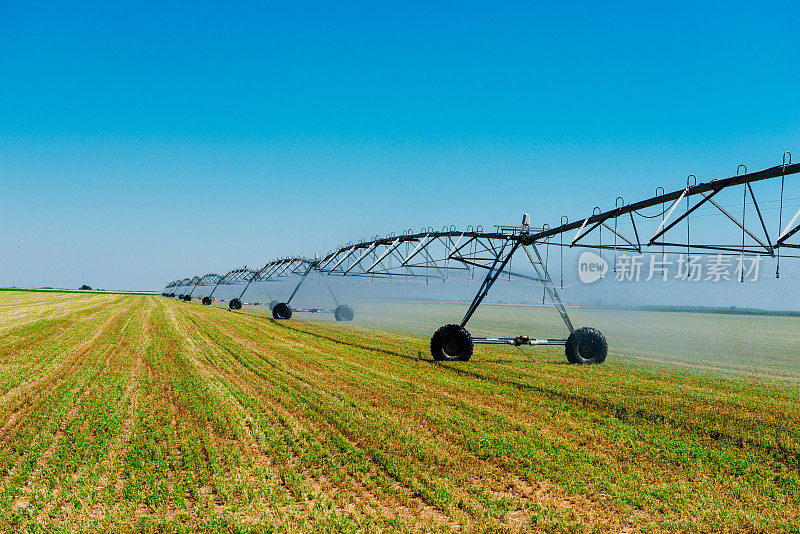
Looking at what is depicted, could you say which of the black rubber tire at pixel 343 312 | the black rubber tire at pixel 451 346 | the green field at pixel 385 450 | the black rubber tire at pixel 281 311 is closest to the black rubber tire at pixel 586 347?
the green field at pixel 385 450

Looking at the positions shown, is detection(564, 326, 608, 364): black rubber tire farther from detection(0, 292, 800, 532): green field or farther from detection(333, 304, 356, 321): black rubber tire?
detection(333, 304, 356, 321): black rubber tire

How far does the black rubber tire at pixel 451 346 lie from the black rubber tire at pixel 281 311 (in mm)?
23665

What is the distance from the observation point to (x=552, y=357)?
18.1 m

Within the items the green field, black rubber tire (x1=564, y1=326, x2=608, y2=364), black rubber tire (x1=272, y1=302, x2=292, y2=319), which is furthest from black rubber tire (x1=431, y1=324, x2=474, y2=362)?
black rubber tire (x1=272, y1=302, x2=292, y2=319)

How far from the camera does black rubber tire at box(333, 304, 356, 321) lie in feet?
132

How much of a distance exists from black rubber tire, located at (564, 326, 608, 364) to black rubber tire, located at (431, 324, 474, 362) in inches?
137

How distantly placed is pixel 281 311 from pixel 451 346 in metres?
24.0

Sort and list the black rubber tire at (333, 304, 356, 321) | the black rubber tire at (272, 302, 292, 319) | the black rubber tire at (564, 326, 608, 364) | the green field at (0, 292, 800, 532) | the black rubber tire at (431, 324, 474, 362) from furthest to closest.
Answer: the black rubber tire at (333, 304, 356, 321)
the black rubber tire at (272, 302, 292, 319)
the black rubber tire at (564, 326, 608, 364)
the black rubber tire at (431, 324, 474, 362)
the green field at (0, 292, 800, 532)

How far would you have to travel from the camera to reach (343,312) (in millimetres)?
40594

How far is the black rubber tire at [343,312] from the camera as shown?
132ft

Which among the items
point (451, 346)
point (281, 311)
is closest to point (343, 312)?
point (281, 311)

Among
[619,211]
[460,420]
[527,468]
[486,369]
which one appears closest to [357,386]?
[460,420]

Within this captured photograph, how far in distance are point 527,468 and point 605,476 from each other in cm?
94

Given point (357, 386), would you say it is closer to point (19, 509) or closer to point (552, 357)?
point (19, 509)
